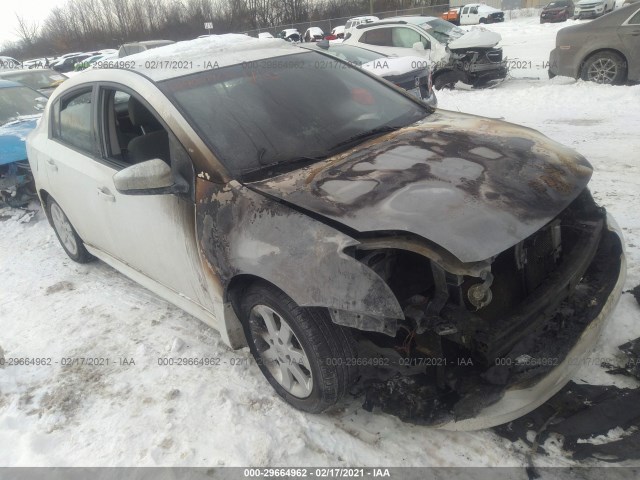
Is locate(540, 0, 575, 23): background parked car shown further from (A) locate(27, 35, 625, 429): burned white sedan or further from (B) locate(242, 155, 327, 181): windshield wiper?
(B) locate(242, 155, 327, 181): windshield wiper

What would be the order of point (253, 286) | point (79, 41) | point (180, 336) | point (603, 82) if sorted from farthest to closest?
point (79, 41) < point (603, 82) < point (180, 336) < point (253, 286)

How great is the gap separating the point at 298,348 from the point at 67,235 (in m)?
3.24

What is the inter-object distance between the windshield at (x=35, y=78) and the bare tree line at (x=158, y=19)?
37.6 m

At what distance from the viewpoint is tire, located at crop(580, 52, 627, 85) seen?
8.68m

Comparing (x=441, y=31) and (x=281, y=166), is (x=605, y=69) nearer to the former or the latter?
(x=441, y=31)

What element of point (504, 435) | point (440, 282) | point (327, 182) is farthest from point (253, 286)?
point (504, 435)

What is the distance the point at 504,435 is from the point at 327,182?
59.5 inches

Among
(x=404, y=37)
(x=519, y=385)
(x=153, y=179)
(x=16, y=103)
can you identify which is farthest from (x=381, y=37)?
(x=519, y=385)

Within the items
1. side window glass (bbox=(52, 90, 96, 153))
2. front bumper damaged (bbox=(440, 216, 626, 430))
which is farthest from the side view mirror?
front bumper damaged (bbox=(440, 216, 626, 430))

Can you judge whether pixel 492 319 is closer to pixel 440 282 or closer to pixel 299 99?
pixel 440 282

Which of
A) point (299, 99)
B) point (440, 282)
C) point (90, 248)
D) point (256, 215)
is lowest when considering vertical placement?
point (90, 248)

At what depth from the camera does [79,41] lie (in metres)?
55.8

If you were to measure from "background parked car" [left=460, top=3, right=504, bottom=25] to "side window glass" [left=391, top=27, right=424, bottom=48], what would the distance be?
22.5m

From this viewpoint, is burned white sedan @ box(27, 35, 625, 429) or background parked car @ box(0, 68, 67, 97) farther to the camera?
background parked car @ box(0, 68, 67, 97)
